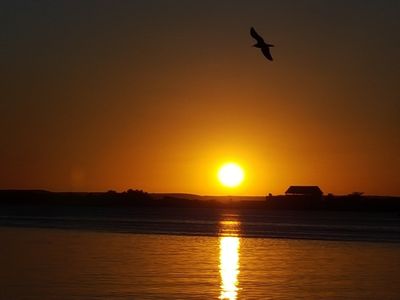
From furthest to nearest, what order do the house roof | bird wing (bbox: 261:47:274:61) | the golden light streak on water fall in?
the house roof < bird wing (bbox: 261:47:274:61) < the golden light streak on water

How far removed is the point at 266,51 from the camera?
92.5 ft

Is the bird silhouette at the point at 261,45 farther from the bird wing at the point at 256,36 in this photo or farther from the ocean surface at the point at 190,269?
the ocean surface at the point at 190,269

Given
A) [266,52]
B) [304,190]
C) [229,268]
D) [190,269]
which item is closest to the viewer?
[266,52]

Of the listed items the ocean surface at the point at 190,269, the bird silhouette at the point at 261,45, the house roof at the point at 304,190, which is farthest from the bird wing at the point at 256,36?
the house roof at the point at 304,190

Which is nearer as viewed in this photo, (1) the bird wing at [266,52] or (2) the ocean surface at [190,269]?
(2) the ocean surface at [190,269]

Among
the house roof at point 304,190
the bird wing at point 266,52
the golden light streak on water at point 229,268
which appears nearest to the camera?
the golden light streak on water at point 229,268

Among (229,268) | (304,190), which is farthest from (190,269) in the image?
(304,190)

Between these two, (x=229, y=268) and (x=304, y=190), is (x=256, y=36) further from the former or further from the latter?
(x=304, y=190)

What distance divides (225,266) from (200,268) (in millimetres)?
1359

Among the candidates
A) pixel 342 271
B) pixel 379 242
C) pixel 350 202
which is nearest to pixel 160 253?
pixel 342 271

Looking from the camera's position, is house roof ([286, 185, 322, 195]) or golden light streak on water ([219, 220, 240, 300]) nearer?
golden light streak on water ([219, 220, 240, 300])

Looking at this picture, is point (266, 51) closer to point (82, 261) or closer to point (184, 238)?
point (82, 261)

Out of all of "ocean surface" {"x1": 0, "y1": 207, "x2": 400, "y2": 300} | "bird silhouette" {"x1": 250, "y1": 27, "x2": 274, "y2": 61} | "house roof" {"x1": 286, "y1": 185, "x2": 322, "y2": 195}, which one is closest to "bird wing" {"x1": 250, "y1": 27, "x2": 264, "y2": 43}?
"bird silhouette" {"x1": 250, "y1": 27, "x2": 274, "y2": 61}

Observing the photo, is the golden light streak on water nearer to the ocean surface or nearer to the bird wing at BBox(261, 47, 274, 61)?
the ocean surface
